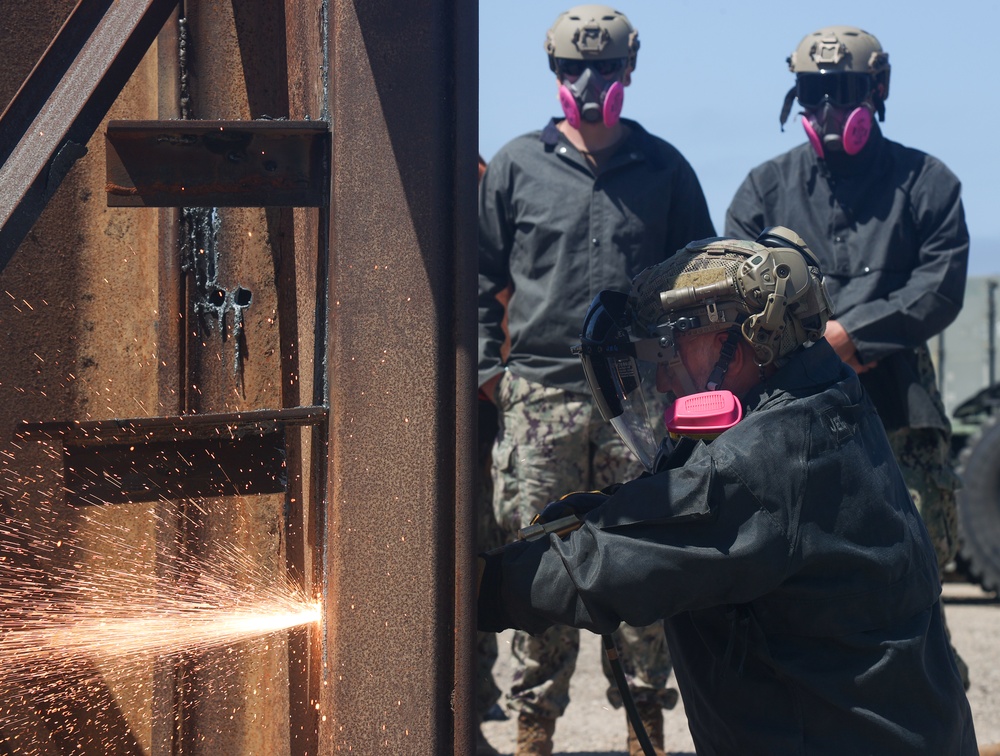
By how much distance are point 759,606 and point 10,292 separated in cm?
166

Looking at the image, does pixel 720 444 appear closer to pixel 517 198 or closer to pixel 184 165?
pixel 184 165

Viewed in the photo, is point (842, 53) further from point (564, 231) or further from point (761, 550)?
point (761, 550)

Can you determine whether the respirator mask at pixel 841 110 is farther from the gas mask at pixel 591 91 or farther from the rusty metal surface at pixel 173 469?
the rusty metal surface at pixel 173 469

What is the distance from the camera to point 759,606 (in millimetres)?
2365

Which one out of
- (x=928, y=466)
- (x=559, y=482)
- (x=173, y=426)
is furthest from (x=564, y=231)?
(x=173, y=426)

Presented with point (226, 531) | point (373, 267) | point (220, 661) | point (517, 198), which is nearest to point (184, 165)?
point (373, 267)

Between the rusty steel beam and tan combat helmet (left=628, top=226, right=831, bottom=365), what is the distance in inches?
42.4

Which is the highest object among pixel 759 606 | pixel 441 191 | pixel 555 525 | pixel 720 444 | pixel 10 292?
pixel 441 191

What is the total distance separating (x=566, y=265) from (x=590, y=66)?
2.31ft

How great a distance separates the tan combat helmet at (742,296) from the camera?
248 cm

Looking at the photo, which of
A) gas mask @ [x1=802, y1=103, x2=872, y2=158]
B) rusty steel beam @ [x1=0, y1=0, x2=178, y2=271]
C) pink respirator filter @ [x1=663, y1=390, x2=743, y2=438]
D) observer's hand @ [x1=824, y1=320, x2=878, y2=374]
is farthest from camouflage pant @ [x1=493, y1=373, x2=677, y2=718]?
rusty steel beam @ [x1=0, y1=0, x2=178, y2=271]

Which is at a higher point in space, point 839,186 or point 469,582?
point 839,186

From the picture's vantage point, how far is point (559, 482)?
→ 159 inches

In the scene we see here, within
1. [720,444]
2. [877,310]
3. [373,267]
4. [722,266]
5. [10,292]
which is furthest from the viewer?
[877,310]
